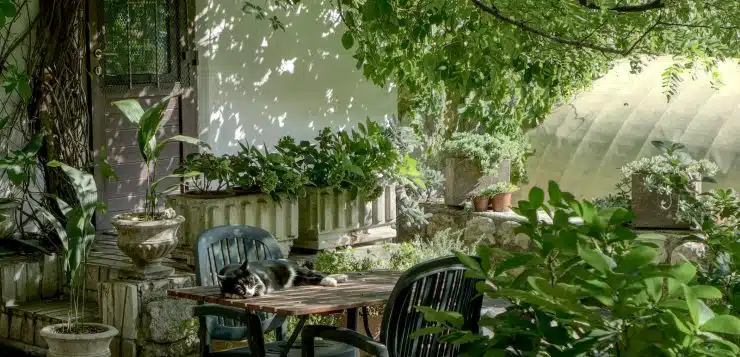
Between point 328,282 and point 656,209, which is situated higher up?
point 656,209

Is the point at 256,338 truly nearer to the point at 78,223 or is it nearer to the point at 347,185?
the point at 78,223

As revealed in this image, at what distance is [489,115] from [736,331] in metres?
8.70

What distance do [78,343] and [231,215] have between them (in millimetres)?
1596

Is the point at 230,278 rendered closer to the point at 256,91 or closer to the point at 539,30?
the point at 539,30

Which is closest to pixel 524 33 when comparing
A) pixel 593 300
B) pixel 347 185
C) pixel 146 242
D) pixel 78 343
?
pixel 347 185

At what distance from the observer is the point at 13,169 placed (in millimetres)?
6809

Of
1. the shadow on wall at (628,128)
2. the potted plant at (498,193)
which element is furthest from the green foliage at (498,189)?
the shadow on wall at (628,128)

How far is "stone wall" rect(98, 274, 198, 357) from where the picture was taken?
6.50 meters

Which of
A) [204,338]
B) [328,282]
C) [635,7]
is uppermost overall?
[635,7]

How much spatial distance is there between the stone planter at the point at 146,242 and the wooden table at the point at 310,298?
1.49 metres

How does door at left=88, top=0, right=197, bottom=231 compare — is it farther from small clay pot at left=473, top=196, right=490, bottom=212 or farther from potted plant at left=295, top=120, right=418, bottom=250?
small clay pot at left=473, top=196, right=490, bottom=212

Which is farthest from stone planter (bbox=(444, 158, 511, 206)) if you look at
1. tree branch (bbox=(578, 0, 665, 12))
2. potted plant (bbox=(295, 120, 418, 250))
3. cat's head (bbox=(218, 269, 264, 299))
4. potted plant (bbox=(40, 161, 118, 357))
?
cat's head (bbox=(218, 269, 264, 299))

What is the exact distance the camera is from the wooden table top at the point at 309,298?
181 inches

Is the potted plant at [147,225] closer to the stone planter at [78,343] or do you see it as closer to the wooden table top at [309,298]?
the stone planter at [78,343]
